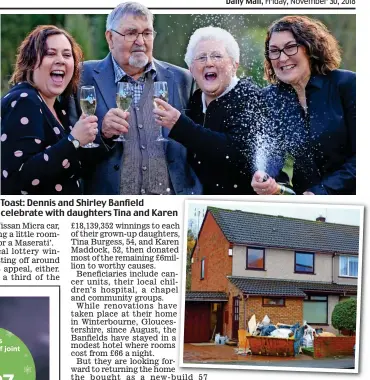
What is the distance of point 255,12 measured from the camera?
5.09 metres

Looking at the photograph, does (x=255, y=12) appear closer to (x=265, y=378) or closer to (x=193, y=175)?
(x=193, y=175)

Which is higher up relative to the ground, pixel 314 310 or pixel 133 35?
pixel 133 35

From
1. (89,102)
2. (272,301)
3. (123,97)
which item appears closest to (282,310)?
(272,301)

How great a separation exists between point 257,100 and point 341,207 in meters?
0.89

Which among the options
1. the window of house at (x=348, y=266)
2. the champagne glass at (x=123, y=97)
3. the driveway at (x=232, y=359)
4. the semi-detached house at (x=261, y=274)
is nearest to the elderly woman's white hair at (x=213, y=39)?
the champagne glass at (x=123, y=97)

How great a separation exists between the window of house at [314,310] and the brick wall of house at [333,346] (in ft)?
0.39

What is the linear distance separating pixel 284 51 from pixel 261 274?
1.46 meters

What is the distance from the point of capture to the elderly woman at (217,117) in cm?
507

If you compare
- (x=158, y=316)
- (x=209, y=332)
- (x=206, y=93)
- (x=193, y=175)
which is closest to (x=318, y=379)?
(x=209, y=332)

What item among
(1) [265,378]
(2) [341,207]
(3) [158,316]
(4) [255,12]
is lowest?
(1) [265,378]

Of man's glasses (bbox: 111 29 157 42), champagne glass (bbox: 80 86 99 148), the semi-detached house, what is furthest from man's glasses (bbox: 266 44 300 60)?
champagne glass (bbox: 80 86 99 148)

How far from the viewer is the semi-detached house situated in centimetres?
505

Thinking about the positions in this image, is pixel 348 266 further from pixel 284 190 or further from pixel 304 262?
pixel 284 190

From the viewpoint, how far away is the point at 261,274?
506cm
